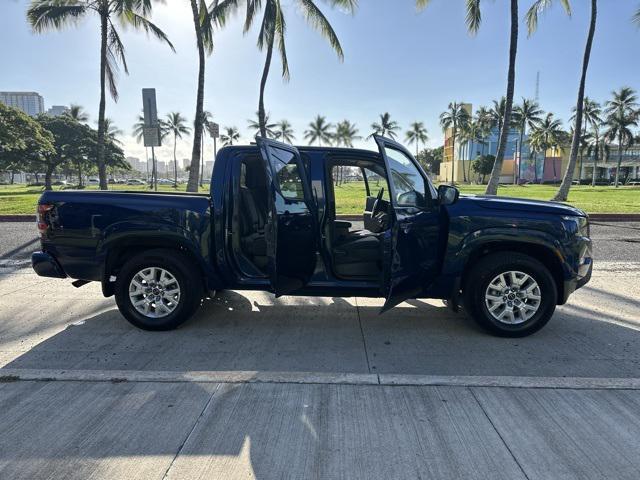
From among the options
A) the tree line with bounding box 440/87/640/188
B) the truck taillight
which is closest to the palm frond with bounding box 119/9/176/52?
the truck taillight

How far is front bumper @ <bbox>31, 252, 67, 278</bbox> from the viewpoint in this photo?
179 inches

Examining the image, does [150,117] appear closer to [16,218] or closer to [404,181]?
[404,181]

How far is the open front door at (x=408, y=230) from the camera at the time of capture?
408cm

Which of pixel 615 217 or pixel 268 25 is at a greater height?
pixel 268 25

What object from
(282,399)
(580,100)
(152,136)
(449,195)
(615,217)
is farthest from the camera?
(580,100)

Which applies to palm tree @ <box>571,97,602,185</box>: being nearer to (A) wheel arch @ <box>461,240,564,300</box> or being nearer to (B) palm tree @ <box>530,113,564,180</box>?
(B) palm tree @ <box>530,113,564,180</box>

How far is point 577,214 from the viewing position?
4.36 meters

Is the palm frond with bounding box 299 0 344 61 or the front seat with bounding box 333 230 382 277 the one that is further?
the palm frond with bounding box 299 0 344 61

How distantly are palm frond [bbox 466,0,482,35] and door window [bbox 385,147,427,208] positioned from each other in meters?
13.7

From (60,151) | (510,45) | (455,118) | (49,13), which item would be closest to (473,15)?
(510,45)

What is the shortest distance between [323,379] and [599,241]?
9.14m

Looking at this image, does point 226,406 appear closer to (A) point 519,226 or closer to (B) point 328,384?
(B) point 328,384

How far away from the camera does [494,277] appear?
4281 mm

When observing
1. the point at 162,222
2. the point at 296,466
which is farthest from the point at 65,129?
the point at 296,466
